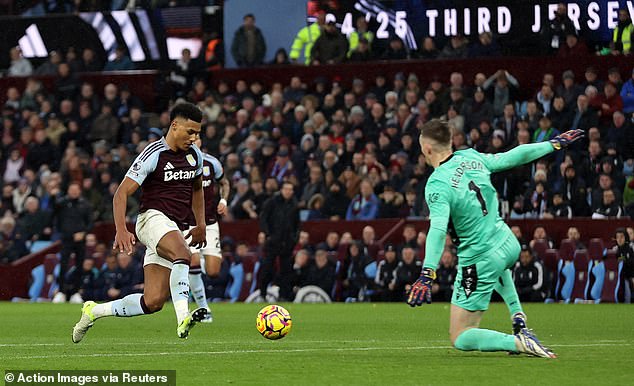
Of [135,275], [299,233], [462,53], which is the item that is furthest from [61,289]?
→ [462,53]

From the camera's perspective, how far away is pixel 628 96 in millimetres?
25391

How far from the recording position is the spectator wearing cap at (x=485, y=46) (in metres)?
27.5

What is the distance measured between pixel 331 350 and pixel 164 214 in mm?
2065

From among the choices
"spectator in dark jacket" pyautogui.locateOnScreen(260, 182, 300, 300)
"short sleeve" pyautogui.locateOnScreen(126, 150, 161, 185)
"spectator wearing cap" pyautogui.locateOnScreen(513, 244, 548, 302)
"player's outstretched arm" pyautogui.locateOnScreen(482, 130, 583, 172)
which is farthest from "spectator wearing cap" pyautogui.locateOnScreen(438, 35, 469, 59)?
"player's outstretched arm" pyautogui.locateOnScreen(482, 130, 583, 172)

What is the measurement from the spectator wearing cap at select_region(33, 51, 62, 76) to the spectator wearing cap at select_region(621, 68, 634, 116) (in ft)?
47.8

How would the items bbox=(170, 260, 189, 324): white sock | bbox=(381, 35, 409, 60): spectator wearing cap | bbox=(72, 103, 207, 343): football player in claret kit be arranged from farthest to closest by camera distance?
1. bbox=(381, 35, 409, 60): spectator wearing cap
2. bbox=(170, 260, 189, 324): white sock
3. bbox=(72, 103, 207, 343): football player in claret kit

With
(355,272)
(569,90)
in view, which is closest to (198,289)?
(355,272)

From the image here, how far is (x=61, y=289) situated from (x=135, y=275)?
1.59m

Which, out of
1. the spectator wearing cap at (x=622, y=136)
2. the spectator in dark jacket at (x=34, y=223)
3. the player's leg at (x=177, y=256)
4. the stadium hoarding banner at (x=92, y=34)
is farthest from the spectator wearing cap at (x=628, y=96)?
the player's leg at (x=177, y=256)

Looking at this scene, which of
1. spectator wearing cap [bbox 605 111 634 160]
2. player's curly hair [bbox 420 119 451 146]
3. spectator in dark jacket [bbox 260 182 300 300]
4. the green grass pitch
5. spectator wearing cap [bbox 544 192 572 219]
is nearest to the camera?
the green grass pitch

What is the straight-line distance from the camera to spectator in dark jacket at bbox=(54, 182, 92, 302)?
83.2 feet

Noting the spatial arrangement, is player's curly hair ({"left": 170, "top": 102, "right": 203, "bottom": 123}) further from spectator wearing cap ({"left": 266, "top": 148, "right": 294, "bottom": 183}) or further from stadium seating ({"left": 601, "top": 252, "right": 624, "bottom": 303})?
spectator wearing cap ({"left": 266, "top": 148, "right": 294, "bottom": 183})

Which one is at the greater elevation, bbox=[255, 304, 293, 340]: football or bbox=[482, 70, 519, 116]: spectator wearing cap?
bbox=[482, 70, 519, 116]: spectator wearing cap

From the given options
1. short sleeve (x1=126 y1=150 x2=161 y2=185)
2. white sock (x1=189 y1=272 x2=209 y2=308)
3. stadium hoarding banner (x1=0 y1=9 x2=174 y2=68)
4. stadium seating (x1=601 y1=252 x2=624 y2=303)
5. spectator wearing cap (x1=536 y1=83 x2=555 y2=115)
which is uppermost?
stadium hoarding banner (x1=0 y1=9 x2=174 y2=68)
